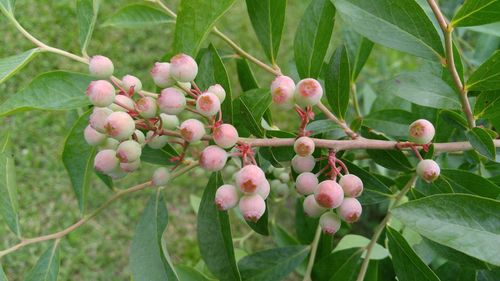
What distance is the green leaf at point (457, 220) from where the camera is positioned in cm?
71

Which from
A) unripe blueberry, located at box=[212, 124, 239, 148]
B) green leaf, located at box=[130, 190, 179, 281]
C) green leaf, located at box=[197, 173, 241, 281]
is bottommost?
green leaf, located at box=[130, 190, 179, 281]

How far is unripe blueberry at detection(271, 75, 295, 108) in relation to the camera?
2.58 feet

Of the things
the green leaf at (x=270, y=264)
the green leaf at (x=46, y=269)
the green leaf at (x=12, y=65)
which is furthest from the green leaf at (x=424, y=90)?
the green leaf at (x=46, y=269)

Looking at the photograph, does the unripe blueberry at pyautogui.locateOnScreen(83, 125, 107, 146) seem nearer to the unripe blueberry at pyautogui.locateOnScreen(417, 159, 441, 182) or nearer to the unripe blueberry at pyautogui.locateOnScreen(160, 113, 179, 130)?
the unripe blueberry at pyautogui.locateOnScreen(160, 113, 179, 130)

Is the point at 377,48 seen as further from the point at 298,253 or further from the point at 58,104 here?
the point at 58,104

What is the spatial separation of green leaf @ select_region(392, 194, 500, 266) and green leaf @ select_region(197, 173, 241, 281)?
32 cm

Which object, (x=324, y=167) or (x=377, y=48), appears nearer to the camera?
(x=324, y=167)

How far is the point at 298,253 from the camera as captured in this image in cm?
119

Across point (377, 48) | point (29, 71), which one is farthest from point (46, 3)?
point (377, 48)

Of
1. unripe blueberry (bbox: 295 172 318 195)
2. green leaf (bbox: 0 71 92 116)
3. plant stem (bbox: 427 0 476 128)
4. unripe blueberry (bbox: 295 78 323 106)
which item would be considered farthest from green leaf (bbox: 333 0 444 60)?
green leaf (bbox: 0 71 92 116)

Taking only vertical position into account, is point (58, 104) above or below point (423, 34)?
below

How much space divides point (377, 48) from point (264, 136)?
2843mm

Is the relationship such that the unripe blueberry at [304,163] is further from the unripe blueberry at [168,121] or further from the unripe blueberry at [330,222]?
the unripe blueberry at [168,121]

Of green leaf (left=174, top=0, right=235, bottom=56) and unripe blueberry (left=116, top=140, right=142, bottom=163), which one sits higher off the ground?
green leaf (left=174, top=0, right=235, bottom=56)
